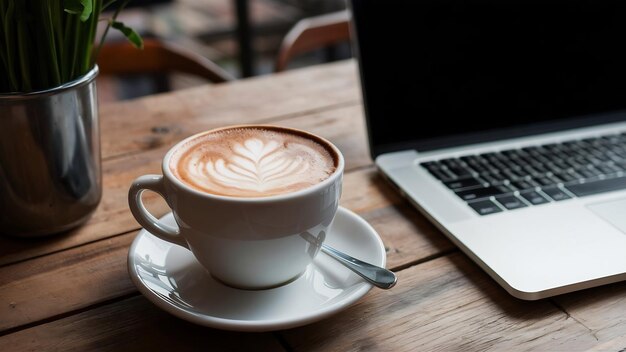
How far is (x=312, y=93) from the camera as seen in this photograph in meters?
1.02

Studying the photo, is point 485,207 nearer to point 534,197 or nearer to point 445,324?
point 534,197

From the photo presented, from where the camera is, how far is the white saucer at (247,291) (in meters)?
0.47

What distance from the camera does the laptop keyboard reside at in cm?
66

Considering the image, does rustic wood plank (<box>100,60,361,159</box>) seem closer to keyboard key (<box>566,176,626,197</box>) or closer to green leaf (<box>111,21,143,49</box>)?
green leaf (<box>111,21,143,49</box>)

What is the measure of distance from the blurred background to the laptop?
1.72 m

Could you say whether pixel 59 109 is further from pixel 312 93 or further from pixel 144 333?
pixel 312 93

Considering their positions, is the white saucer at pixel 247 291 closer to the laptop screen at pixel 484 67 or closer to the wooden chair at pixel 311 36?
the laptop screen at pixel 484 67

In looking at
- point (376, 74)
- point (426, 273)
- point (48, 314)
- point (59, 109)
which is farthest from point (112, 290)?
point (376, 74)

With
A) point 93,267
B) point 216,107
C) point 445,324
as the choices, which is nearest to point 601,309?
point 445,324

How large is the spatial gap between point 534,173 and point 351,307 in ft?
0.97

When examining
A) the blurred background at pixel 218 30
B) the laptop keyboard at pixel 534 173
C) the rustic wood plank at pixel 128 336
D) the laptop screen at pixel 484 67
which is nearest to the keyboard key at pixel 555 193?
the laptop keyboard at pixel 534 173

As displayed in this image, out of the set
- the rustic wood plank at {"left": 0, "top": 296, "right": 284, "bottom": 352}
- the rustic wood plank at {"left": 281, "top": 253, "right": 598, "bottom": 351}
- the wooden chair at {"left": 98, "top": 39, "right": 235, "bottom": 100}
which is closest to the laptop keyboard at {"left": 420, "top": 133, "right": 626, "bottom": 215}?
the rustic wood plank at {"left": 281, "top": 253, "right": 598, "bottom": 351}

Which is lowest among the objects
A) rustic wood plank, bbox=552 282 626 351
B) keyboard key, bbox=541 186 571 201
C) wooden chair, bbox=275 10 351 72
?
rustic wood plank, bbox=552 282 626 351

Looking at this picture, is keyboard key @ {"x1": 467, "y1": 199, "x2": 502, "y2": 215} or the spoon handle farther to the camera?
keyboard key @ {"x1": 467, "y1": 199, "x2": 502, "y2": 215}
